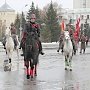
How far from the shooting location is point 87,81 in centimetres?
1409

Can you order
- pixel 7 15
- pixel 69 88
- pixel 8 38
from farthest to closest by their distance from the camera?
pixel 7 15, pixel 8 38, pixel 69 88

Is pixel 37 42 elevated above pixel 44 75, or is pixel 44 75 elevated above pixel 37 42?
pixel 37 42

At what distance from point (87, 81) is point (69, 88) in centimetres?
182

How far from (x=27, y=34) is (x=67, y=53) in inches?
169

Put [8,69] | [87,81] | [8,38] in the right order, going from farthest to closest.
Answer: [8,38] → [8,69] → [87,81]

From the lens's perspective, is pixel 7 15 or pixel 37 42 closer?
pixel 37 42

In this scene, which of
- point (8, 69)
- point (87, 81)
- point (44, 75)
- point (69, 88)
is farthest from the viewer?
point (8, 69)

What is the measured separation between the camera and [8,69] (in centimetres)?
1791

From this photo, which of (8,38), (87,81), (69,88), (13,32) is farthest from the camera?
(13,32)

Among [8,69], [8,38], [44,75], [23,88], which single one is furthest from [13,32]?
[23,88]

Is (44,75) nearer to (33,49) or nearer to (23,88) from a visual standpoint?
(33,49)

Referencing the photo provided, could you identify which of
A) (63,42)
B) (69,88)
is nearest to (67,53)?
(63,42)

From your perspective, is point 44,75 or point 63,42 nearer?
point 44,75

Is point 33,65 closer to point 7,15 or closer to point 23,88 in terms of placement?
point 23,88
